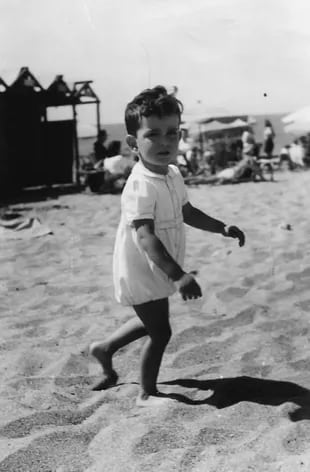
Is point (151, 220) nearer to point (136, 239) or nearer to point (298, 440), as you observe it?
point (136, 239)

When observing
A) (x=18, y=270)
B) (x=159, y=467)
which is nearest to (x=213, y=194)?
(x=18, y=270)

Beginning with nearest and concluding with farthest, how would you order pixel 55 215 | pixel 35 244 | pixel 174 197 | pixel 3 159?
pixel 174 197
pixel 35 244
pixel 55 215
pixel 3 159

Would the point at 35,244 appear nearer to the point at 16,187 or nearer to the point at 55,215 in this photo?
the point at 55,215

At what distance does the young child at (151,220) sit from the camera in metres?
2.56

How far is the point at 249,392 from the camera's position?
2.81m

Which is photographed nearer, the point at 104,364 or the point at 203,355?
the point at 104,364

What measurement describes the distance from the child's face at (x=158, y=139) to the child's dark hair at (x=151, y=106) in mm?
20

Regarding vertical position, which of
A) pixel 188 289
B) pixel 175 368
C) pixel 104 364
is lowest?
pixel 175 368

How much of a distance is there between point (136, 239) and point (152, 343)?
0.45 meters

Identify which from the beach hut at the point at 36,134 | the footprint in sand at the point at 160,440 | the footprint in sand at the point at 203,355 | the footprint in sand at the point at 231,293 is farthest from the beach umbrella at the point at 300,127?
the footprint in sand at the point at 160,440

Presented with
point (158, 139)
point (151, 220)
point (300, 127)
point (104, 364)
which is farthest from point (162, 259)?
point (300, 127)

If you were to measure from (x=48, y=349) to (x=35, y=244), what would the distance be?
324cm

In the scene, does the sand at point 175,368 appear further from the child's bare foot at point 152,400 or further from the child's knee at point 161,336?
the child's knee at point 161,336

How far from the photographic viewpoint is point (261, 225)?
23.3 ft
